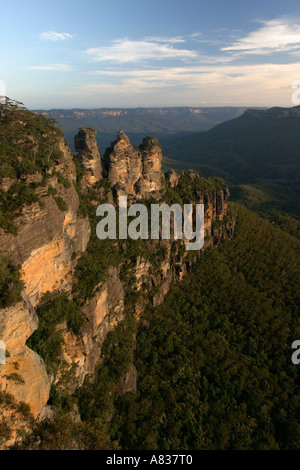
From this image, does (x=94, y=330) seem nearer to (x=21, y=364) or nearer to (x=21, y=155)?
(x=21, y=364)

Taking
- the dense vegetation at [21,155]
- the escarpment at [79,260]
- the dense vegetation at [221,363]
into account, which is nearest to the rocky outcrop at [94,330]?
the escarpment at [79,260]

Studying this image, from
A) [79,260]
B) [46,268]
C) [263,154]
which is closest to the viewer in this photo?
[46,268]

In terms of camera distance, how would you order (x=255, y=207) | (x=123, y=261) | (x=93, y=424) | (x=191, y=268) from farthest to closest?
1. (x=255, y=207)
2. (x=191, y=268)
3. (x=123, y=261)
4. (x=93, y=424)

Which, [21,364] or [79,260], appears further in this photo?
[79,260]

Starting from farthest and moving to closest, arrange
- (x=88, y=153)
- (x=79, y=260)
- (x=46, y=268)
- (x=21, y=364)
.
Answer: (x=88, y=153)
(x=79, y=260)
(x=46, y=268)
(x=21, y=364)

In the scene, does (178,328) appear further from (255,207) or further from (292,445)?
(255,207)

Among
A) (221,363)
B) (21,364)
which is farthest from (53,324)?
(221,363)
